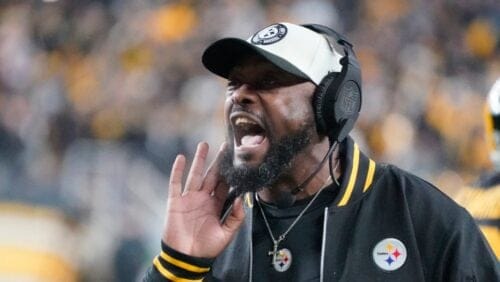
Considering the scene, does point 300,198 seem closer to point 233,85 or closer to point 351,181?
point 351,181

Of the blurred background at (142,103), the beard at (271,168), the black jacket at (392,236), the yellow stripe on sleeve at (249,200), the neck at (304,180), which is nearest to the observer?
the black jacket at (392,236)

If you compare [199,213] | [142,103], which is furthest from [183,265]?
[142,103]

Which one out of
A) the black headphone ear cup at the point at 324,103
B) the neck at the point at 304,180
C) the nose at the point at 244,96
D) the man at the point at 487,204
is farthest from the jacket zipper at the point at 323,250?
the man at the point at 487,204

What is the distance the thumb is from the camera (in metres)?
2.87

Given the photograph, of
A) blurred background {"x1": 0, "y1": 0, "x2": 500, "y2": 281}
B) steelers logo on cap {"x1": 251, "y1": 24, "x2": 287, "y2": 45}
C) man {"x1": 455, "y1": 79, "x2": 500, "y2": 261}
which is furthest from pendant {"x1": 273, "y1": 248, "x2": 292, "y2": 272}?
blurred background {"x1": 0, "y1": 0, "x2": 500, "y2": 281}

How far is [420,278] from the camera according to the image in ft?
Result: 8.80

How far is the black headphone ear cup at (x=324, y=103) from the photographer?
9.33ft

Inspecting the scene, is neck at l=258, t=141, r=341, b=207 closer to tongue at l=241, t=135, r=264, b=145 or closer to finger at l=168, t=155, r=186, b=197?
tongue at l=241, t=135, r=264, b=145

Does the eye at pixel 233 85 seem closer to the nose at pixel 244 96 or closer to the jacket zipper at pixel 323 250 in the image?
the nose at pixel 244 96

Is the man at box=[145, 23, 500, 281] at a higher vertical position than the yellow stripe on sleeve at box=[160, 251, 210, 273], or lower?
higher

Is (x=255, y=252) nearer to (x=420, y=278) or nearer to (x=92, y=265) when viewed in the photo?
(x=420, y=278)

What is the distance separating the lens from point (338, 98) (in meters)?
2.86

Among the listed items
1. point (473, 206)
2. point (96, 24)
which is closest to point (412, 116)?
point (96, 24)

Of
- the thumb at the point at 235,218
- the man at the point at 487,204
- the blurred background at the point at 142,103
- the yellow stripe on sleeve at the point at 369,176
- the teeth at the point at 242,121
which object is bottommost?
the blurred background at the point at 142,103
